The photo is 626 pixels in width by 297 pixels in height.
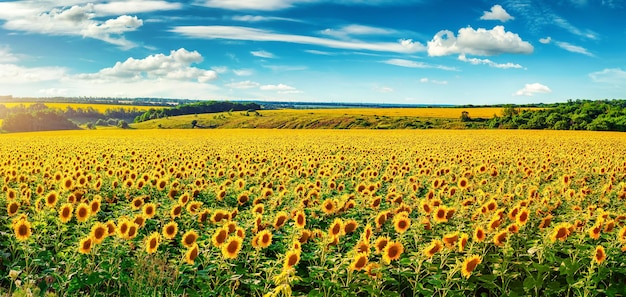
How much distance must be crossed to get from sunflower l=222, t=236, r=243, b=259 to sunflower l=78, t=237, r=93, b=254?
5.07 ft

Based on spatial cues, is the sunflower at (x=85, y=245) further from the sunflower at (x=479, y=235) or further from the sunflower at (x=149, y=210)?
the sunflower at (x=479, y=235)

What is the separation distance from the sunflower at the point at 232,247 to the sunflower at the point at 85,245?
1.55 m

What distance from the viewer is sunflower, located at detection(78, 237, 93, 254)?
18.4 feet

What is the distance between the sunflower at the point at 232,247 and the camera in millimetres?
5543

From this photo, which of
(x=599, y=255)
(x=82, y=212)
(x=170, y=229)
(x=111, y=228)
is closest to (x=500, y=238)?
(x=599, y=255)

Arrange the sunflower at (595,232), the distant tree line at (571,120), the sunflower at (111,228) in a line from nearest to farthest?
1. the sunflower at (595,232)
2. the sunflower at (111,228)
3. the distant tree line at (571,120)

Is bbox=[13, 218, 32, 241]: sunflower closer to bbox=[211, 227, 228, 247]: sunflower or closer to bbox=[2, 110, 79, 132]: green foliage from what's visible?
bbox=[211, 227, 228, 247]: sunflower

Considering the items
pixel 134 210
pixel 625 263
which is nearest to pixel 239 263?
pixel 134 210

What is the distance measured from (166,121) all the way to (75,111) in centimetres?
4220

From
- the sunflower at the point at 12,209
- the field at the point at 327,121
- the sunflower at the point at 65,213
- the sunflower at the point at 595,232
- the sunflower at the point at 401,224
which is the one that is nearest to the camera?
the sunflower at the point at 595,232

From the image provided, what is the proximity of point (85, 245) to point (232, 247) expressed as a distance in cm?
170

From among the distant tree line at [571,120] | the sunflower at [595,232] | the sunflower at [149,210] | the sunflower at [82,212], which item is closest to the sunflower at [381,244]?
the sunflower at [595,232]

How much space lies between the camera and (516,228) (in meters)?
6.18

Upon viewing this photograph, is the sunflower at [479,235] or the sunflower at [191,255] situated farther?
the sunflower at [479,235]
